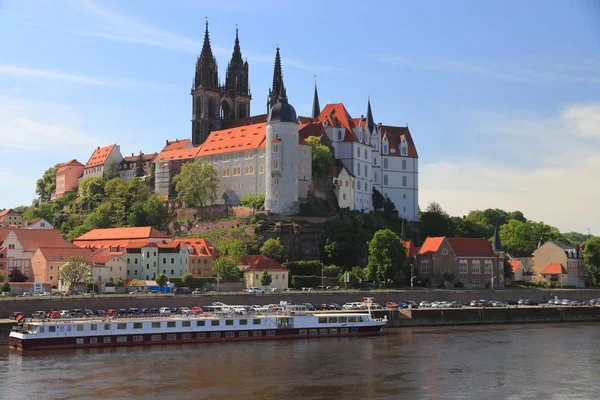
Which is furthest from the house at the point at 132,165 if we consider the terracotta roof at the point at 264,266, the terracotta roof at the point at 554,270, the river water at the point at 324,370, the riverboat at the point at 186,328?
the river water at the point at 324,370

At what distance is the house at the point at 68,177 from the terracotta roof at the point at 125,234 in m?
44.7

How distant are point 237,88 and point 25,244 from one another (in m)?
59.0

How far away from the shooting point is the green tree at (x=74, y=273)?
8531cm

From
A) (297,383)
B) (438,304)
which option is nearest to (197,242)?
(438,304)

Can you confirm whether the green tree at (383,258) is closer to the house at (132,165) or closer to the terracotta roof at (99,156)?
the house at (132,165)

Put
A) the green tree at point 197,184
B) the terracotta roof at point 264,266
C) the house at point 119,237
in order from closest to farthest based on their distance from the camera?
the terracotta roof at point 264,266
the house at point 119,237
the green tree at point 197,184

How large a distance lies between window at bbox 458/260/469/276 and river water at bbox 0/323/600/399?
32608 mm

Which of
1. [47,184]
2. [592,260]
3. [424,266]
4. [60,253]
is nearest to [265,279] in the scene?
[60,253]

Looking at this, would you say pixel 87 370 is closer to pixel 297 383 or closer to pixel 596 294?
pixel 297 383

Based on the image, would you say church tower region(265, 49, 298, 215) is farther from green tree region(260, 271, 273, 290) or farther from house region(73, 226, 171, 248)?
green tree region(260, 271, 273, 290)

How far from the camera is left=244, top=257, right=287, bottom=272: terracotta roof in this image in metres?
91.8

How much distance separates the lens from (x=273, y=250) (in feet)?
325

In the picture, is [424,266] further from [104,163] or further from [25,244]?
[104,163]

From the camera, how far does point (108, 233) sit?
108 metres
